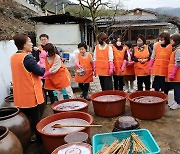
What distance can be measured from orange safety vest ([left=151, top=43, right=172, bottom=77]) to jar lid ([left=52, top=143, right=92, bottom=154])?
10.0 ft

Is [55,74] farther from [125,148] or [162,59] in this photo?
[125,148]

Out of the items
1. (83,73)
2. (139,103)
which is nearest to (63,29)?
(83,73)

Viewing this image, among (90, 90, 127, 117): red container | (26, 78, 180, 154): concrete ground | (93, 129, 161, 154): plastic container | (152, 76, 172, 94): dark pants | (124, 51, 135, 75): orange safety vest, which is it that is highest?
(124, 51, 135, 75): orange safety vest

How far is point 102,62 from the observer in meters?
5.30

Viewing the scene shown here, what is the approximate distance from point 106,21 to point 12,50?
48.4ft

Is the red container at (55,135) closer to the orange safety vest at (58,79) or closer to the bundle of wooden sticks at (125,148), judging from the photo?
the bundle of wooden sticks at (125,148)

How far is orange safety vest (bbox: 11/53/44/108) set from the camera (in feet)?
10.6

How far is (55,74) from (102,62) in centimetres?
127

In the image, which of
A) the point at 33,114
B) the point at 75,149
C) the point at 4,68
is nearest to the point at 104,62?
the point at 33,114

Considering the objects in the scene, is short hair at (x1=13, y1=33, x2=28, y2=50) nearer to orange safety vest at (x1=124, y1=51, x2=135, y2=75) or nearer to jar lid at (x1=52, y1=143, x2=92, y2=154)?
jar lid at (x1=52, y1=143, x2=92, y2=154)

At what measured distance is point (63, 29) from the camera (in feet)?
38.7

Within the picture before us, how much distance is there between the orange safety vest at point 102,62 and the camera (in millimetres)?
→ 5248

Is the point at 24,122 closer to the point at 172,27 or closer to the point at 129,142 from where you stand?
the point at 129,142

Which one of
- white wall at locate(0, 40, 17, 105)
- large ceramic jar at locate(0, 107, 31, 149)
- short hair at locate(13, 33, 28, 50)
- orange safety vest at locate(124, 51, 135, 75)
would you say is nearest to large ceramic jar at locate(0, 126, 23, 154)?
large ceramic jar at locate(0, 107, 31, 149)
